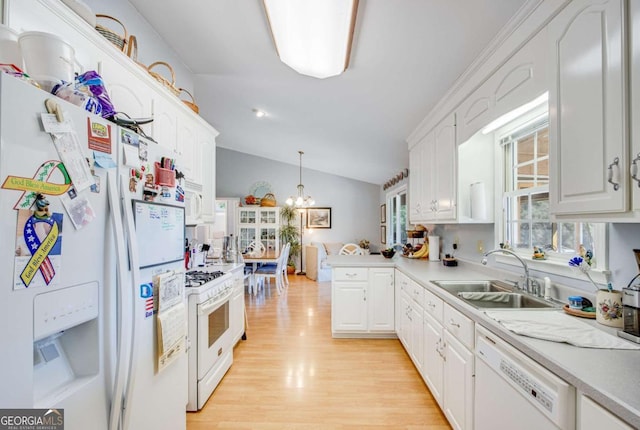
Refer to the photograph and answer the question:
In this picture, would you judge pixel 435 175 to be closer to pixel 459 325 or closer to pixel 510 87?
pixel 510 87

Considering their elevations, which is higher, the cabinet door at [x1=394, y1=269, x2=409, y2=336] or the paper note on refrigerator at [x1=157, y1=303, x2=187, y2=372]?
the paper note on refrigerator at [x1=157, y1=303, x2=187, y2=372]

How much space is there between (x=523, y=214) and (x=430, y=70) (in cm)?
131

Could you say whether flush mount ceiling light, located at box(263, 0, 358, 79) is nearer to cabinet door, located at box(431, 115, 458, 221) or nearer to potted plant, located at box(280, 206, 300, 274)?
cabinet door, located at box(431, 115, 458, 221)

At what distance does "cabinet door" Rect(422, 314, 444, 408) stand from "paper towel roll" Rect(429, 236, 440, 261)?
A: 132 centimetres

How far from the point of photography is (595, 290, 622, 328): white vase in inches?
43.8

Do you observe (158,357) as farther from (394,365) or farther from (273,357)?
(394,365)

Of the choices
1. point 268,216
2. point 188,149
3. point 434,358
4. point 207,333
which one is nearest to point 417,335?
point 434,358

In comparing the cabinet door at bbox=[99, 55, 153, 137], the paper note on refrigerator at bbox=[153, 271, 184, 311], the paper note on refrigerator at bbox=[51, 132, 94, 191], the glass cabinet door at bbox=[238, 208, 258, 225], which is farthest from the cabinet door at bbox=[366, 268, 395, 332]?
the glass cabinet door at bbox=[238, 208, 258, 225]

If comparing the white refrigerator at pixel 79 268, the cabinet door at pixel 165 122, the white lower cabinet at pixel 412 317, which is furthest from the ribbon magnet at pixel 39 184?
the white lower cabinet at pixel 412 317

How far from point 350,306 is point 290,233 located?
4060 millimetres

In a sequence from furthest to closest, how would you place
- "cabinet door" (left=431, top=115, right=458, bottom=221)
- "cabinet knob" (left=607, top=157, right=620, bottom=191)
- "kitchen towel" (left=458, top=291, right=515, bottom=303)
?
"cabinet door" (left=431, top=115, right=458, bottom=221) → "kitchen towel" (left=458, top=291, right=515, bottom=303) → "cabinet knob" (left=607, top=157, right=620, bottom=191)

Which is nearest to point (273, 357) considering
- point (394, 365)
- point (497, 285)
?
point (394, 365)

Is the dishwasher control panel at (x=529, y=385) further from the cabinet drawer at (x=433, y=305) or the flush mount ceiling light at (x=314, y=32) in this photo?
the flush mount ceiling light at (x=314, y=32)

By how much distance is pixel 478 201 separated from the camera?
2244 millimetres
